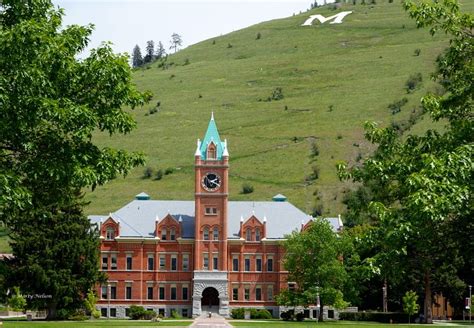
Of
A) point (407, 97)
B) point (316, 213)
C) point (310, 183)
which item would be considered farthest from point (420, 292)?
point (407, 97)

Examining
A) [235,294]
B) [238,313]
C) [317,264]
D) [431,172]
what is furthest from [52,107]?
[235,294]

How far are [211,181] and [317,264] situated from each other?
21.6 m

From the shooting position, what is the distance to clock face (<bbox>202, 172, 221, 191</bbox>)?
109 metres

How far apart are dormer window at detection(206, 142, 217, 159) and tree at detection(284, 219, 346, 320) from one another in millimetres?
19199

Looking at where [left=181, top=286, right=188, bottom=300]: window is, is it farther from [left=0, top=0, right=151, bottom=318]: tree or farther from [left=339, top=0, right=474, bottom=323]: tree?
[left=339, top=0, right=474, bottom=323]: tree

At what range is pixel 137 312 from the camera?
98.9 meters

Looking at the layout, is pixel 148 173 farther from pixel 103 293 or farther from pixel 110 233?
pixel 103 293

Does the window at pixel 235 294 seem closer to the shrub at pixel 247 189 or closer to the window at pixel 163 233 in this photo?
the window at pixel 163 233

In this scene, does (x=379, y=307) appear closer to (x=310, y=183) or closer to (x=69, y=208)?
(x=69, y=208)

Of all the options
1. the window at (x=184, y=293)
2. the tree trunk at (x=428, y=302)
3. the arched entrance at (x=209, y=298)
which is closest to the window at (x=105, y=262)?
the window at (x=184, y=293)

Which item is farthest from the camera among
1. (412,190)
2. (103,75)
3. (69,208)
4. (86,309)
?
(86,309)

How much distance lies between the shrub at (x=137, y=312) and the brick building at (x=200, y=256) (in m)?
6.10

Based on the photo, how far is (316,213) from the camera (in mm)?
145750

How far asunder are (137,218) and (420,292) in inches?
1414
